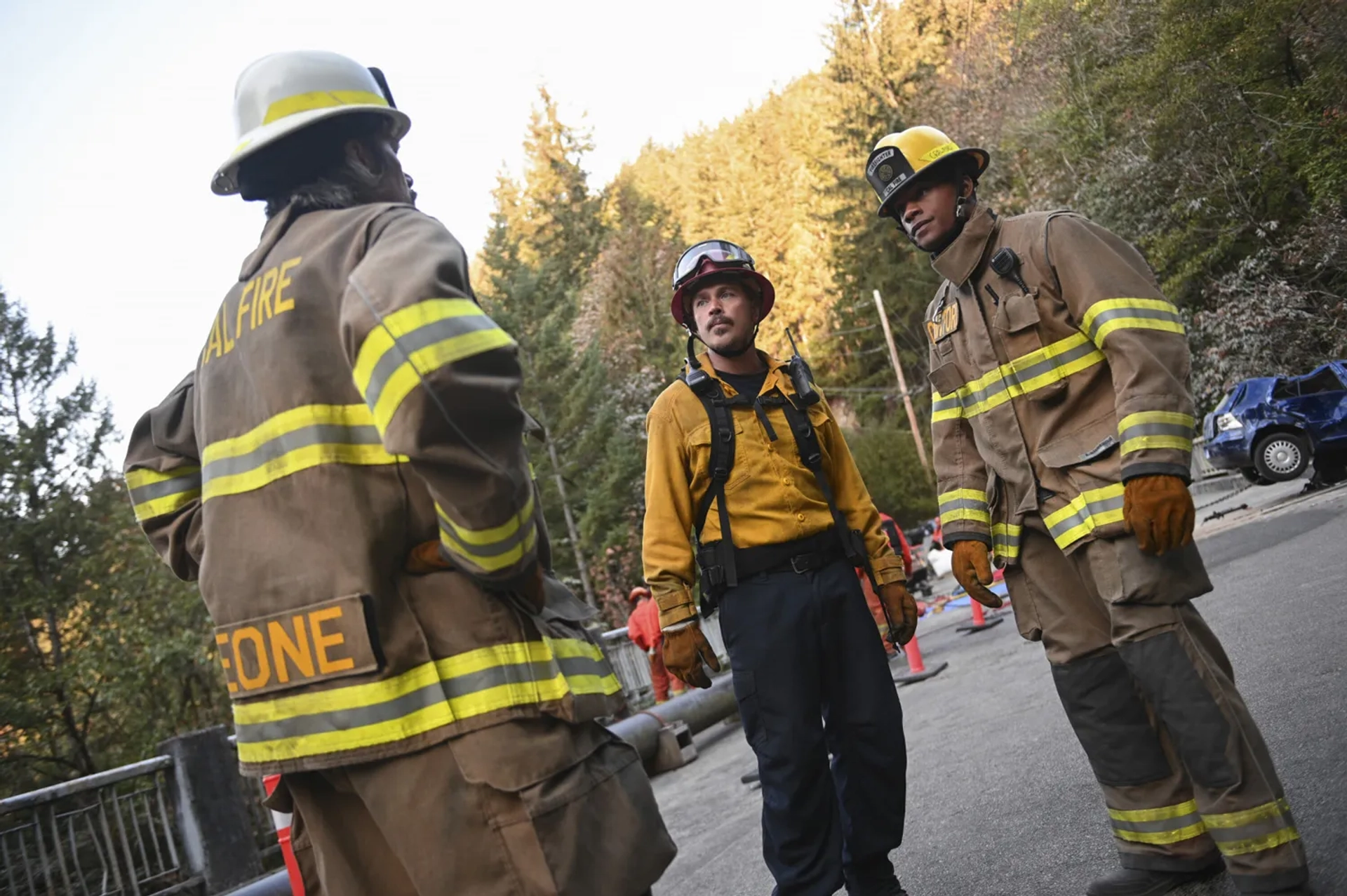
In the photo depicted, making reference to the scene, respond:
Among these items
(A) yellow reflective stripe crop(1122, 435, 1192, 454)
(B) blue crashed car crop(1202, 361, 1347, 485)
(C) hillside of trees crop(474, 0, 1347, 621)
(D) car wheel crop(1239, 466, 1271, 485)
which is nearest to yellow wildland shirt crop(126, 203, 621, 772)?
(A) yellow reflective stripe crop(1122, 435, 1192, 454)

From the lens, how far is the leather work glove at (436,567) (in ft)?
6.96

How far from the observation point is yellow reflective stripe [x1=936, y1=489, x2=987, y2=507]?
3.61m

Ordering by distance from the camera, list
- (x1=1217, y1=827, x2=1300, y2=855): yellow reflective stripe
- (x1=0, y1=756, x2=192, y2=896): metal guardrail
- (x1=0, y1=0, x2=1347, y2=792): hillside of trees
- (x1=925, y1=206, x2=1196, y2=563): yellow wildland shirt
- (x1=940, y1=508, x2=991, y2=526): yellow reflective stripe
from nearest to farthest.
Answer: (x1=1217, y1=827, x2=1300, y2=855): yellow reflective stripe, (x1=925, y1=206, x2=1196, y2=563): yellow wildland shirt, (x1=940, y1=508, x2=991, y2=526): yellow reflective stripe, (x1=0, y1=756, x2=192, y2=896): metal guardrail, (x1=0, y1=0, x2=1347, y2=792): hillside of trees

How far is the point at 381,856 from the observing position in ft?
7.29

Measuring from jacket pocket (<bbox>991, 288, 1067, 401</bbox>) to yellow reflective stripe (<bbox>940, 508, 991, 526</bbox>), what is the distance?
45 centimetres

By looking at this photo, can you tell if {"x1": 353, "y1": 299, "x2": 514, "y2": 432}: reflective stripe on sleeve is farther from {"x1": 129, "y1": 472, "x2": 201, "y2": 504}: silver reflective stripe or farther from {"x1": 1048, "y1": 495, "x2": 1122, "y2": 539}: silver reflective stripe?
{"x1": 1048, "y1": 495, "x2": 1122, "y2": 539}: silver reflective stripe

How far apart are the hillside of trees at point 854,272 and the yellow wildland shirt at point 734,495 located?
56.1ft

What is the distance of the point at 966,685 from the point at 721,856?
3464 millimetres

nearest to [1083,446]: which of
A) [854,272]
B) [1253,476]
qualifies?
[1253,476]

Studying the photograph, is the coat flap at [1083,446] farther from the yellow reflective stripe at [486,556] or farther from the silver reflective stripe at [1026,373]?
the yellow reflective stripe at [486,556]

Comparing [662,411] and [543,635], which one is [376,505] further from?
[662,411]

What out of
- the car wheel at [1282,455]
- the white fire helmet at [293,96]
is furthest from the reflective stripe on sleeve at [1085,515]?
the car wheel at [1282,455]

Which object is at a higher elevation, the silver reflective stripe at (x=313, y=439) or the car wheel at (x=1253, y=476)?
the silver reflective stripe at (x=313, y=439)

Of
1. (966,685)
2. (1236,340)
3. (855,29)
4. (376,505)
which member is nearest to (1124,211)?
(1236,340)
